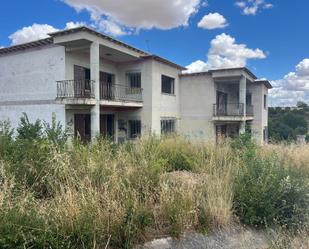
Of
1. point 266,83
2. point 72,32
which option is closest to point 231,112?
point 266,83

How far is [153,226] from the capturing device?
165 inches

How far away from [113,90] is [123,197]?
51.3 ft

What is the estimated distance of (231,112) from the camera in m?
23.2

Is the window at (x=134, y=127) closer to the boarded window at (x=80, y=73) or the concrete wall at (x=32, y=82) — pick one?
the boarded window at (x=80, y=73)

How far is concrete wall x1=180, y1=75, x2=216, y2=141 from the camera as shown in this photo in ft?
71.8

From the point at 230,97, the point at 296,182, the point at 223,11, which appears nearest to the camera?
the point at 296,182

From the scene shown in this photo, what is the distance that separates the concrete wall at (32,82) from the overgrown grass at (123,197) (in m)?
9.95

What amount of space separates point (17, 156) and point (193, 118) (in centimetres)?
1840

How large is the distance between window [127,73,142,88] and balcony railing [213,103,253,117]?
665 cm

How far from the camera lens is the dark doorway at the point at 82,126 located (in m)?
16.5

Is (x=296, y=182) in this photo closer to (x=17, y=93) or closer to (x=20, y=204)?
(x=20, y=204)

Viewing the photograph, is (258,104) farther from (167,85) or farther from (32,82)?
(32,82)

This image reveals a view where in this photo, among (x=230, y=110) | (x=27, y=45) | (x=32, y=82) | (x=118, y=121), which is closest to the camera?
(x=27, y=45)

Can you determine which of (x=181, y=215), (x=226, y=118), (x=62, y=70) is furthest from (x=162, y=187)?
(x=226, y=118)
